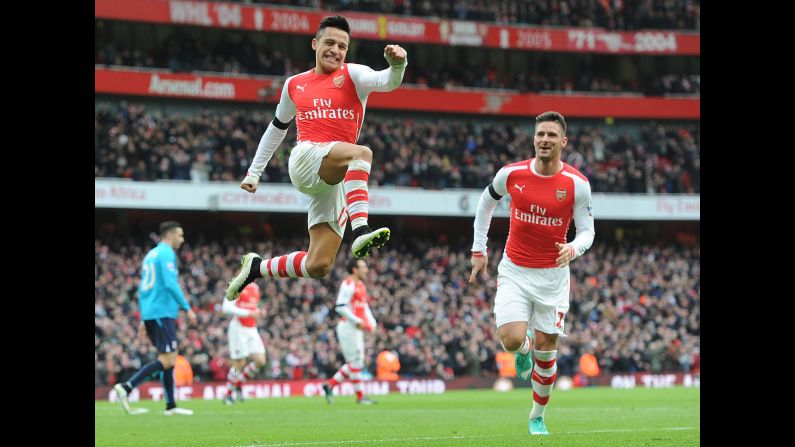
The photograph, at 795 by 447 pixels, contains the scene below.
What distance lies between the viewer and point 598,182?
135 feet

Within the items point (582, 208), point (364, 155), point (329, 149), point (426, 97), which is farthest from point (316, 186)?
point (426, 97)

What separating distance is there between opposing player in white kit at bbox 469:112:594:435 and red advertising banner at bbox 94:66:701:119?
85.5 ft

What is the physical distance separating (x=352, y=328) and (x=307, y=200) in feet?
49.1

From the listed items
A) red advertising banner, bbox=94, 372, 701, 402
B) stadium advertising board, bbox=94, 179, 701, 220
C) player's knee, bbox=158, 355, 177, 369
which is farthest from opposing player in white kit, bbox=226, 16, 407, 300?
stadium advertising board, bbox=94, 179, 701, 220

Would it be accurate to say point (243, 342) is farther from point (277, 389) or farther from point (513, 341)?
point (513, 341)

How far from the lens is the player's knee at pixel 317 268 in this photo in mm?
10109

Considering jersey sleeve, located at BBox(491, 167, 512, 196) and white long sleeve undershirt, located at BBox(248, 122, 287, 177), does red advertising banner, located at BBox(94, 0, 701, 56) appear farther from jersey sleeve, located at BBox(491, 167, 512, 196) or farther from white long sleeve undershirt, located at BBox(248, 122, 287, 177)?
jersey sleeve, located at BBox(491, 167, 512, 196)

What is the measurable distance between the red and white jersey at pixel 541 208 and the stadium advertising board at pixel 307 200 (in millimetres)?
23228

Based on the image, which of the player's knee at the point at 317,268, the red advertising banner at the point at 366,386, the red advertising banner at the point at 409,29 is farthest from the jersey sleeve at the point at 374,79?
the red advertising banner at the point at 409,29

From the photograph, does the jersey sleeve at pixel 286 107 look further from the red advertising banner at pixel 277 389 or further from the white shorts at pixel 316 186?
the red advertising banner at pixel 277 389
